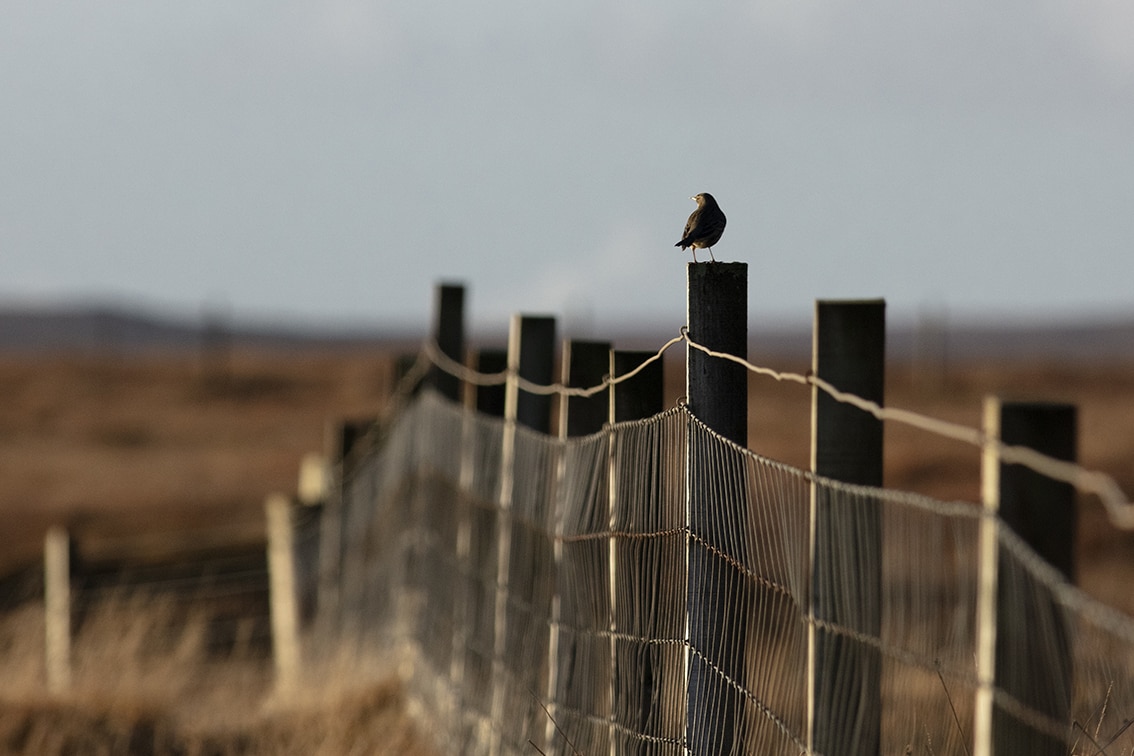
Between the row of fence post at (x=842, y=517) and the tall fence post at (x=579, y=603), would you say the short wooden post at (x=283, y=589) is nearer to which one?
the tall fence post at (x=579, y=603)

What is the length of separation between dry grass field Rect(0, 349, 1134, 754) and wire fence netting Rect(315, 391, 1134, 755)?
789 mm

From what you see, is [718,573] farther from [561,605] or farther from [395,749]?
[395,749]

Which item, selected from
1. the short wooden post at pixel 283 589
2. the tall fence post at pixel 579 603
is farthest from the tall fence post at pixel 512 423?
the short wooden post at pixel 283 589

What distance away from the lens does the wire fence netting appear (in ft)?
8.55

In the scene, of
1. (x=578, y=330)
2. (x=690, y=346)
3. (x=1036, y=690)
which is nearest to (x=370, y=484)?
(x=690, y=346)

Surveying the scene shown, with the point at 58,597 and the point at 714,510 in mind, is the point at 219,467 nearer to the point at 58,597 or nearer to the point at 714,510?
the point at 58,597

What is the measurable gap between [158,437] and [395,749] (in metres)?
30.5

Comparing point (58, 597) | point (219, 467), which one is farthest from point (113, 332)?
point (58, 597)

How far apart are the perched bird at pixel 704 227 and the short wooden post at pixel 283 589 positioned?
5387 mm

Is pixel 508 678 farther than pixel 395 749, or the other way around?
pixel 395 749

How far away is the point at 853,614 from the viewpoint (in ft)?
9.91

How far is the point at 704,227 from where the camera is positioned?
4.29 metres

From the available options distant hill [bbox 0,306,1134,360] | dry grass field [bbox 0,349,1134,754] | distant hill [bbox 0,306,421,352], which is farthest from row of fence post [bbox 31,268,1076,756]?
distant hill [bbox 0,306,421,352]

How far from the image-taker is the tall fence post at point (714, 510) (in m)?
3.69
